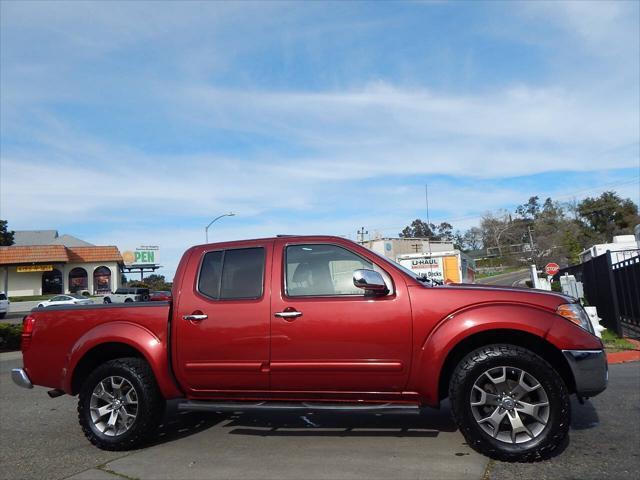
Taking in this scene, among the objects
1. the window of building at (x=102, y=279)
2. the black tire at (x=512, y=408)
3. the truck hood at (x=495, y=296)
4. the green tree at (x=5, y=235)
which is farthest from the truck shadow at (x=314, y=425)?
the green tree at (x=5, y=235)

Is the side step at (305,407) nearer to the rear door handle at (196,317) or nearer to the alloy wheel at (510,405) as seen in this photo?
the alloy wheel at (510,405)

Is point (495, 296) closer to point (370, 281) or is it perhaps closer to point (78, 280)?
point (370, 281)

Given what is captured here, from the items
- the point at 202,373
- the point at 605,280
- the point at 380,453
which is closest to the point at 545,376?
the point at 380,453

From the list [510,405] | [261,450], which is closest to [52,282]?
[261,450]

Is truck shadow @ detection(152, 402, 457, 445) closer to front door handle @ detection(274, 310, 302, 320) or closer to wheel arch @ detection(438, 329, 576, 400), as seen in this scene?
wheel arch @ detection(438, 329, 576, 400)

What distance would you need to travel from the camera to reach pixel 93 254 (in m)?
55.2

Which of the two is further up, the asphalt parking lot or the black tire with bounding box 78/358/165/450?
the black tire with bounding box 78/358/165/450

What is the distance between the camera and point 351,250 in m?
4.84

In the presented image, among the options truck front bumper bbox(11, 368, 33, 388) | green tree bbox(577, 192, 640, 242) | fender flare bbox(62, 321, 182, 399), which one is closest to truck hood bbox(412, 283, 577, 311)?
fender flare bbox(62, 321, 182, 399)

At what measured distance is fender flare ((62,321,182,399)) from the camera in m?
4.85

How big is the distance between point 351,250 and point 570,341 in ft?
6.20

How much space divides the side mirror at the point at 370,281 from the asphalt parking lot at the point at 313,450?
1319 mm

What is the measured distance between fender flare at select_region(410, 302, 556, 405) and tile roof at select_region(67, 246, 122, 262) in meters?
55.6

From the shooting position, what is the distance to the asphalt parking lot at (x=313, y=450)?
13.3 feet
